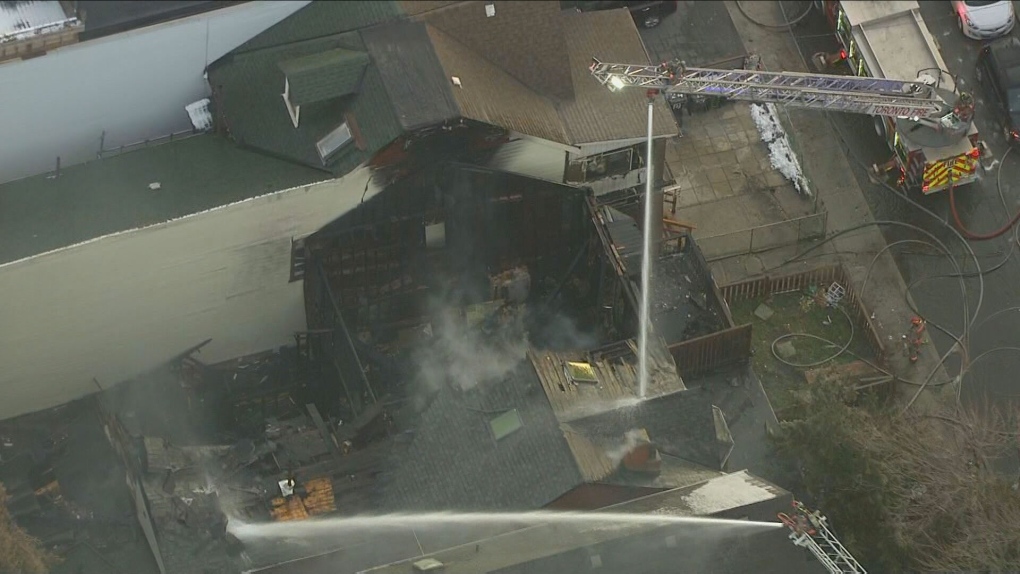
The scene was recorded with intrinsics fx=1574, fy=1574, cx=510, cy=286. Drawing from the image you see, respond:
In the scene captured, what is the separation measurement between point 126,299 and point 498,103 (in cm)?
1094

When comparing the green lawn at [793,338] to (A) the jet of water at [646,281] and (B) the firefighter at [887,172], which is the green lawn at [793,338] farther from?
(B) the firefighter at [887,172]

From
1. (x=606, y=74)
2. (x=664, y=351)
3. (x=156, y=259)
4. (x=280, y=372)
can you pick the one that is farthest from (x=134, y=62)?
(x=664, y=351)

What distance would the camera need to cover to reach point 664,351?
131 ft

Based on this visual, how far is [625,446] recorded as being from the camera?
36469mm

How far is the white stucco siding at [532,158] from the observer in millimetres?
41281

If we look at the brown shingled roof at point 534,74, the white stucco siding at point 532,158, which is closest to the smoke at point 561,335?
the white stucco siding at point 532,158

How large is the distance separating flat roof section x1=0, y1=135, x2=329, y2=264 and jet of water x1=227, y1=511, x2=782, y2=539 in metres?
8.15

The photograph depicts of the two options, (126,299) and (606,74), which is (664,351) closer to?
(606,74)

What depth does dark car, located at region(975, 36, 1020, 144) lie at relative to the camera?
154 feet

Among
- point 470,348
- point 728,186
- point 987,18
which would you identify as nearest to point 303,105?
point 470,348

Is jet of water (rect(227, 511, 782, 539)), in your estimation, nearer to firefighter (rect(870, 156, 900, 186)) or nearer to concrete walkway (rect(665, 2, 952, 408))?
concrete walkway (rect(665, 2, 952, 408))

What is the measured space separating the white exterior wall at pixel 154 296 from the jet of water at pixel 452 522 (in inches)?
263

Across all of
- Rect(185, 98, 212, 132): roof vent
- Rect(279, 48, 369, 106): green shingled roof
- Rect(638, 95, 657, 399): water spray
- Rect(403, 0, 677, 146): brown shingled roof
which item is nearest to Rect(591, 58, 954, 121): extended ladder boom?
Rect(638, 95, 657, 399): water spray

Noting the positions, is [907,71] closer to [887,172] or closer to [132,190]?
[887,172]
